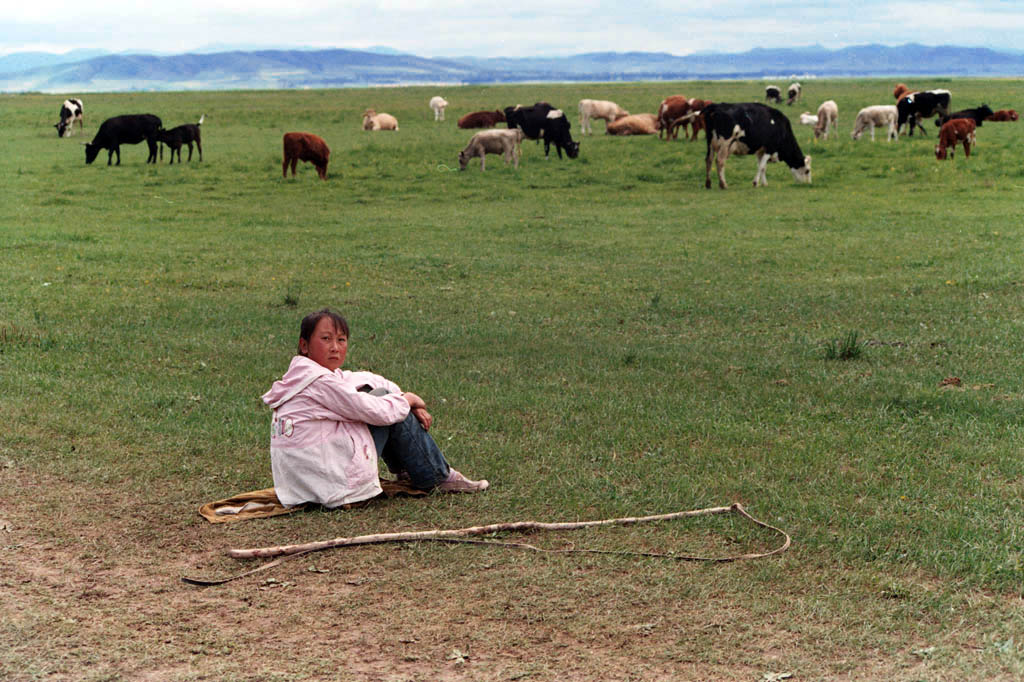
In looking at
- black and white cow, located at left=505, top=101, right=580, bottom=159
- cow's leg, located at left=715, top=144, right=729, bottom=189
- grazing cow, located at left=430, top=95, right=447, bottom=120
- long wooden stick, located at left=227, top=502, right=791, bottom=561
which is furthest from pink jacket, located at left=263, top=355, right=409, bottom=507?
grazing cow, located at left=430, top=95, right=447, bottom=120

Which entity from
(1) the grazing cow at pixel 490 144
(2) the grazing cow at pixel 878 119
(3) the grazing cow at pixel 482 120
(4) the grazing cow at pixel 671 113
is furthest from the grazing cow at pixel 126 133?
(2) the grazing cow at pixel 878 119

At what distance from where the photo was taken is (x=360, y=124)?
50.8 m

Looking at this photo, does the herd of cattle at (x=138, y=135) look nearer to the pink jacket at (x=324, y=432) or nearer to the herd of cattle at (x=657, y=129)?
the herd of cattle at (x=657, y=129)

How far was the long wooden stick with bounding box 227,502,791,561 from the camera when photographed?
17.7ft

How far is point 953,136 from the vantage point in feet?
96.2

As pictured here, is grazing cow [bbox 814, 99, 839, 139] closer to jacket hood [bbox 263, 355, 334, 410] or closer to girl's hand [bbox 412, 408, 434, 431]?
girl's hand [bbox 412, 408, 434, 431]

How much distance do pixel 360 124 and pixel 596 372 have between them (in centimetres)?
4362

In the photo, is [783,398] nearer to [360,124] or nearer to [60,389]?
[60,389]

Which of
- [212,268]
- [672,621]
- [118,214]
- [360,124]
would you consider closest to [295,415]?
[672,621]

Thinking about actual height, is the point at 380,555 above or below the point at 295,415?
below

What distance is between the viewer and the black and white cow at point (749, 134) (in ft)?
81.3

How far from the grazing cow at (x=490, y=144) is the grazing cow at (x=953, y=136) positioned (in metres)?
11.9

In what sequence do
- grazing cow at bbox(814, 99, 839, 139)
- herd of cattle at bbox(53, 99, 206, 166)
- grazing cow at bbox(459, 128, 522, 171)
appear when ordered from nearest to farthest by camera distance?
grazing cow at bbox(459, 128, 522, 171) < herd of cattle at bbox(53, 99, 206, 166) < grazing cow at bbox(814, 99, 839, 139)

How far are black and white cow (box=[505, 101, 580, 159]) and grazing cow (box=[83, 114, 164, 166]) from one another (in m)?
11.9
